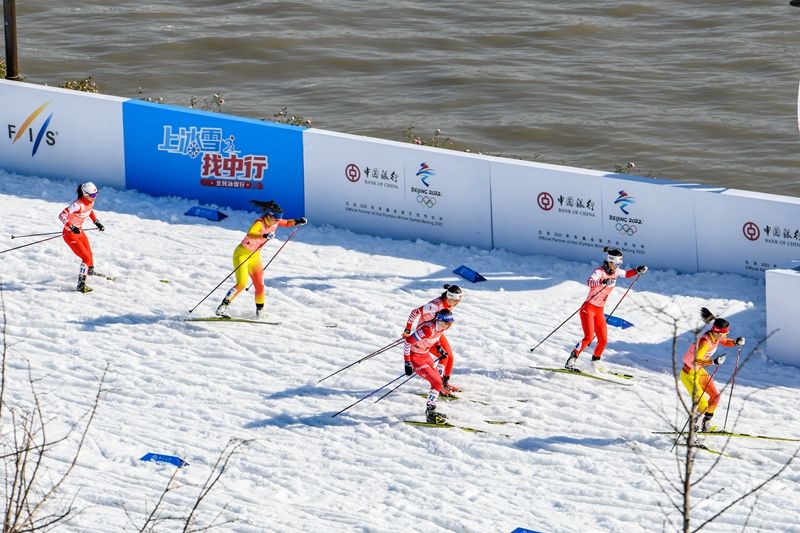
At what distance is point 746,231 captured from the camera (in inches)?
691

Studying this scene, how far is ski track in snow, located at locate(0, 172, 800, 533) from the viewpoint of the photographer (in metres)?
12.5

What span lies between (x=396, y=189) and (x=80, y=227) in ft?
15.0

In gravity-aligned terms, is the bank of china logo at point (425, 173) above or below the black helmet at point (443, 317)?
above

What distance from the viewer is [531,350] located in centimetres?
1614

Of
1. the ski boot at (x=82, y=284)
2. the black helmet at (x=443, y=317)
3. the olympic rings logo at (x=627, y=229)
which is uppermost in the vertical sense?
the olympic rings logo at (x=627, y=229)

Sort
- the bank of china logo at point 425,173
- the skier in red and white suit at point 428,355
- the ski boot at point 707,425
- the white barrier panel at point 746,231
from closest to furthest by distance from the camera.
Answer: the ski boot at point 707,425 → the skier in red and white suit at point 428,355 → the white barrier panel at point 746,231 → the bank of china logo at point 425,173

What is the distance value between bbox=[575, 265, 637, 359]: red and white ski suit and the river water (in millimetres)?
11406

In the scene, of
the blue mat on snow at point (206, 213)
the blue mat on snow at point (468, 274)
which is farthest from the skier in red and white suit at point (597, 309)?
the blue mat on snow at point (206, 213)

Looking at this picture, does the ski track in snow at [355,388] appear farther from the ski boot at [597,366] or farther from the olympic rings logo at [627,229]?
the olympic rings logo at [627,229]

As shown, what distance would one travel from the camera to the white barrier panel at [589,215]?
18.0 m

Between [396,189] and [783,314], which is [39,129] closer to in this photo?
[396,189]

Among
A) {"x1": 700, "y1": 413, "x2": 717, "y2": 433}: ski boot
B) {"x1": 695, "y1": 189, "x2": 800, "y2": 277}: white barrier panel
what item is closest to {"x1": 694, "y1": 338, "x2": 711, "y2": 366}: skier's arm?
{"x1": 700, "y1": 413, "x2": 717, "y2": 433}: ski boot

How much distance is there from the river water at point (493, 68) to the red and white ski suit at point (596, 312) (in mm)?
11406

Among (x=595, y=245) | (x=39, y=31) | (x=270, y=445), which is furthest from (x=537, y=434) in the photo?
(x=39, y=31)
